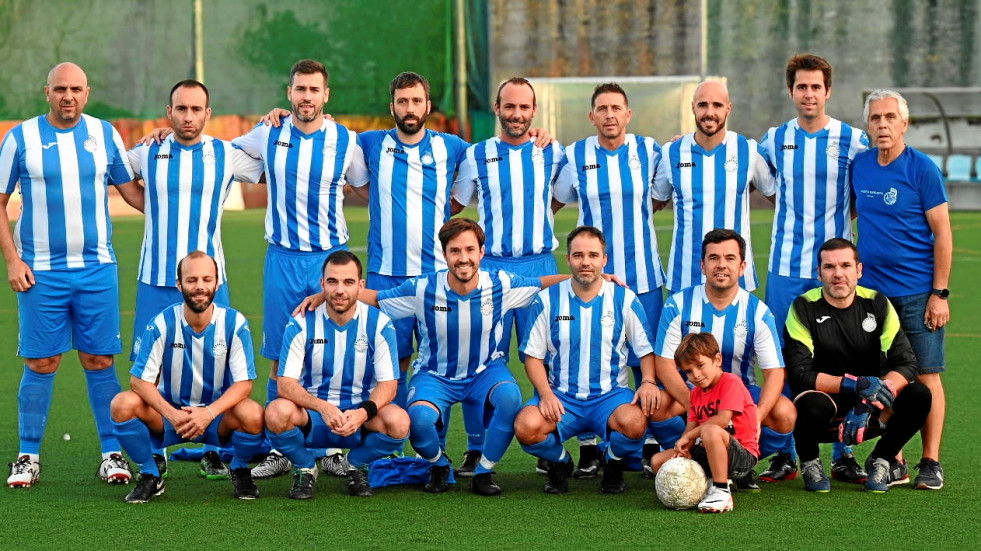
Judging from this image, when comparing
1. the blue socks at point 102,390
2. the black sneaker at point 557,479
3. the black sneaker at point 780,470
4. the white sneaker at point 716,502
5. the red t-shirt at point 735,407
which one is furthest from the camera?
the blue socks at point 102,390

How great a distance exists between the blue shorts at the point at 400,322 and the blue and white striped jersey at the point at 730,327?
113cm

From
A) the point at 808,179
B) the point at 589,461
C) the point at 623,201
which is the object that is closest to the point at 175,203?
the point at 623,201

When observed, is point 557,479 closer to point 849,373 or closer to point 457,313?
point 457,313

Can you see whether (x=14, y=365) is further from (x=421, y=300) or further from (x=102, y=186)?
(x=421, y=300)

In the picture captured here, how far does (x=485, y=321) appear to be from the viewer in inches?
227

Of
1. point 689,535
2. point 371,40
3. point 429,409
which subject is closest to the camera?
point 689,535

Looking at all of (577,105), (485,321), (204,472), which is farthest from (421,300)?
(577,105)

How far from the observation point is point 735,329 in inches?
217

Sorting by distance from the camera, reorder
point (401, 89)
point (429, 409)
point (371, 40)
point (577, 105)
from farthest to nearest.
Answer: point (371, 40), point (577, 105), point (401, 89), point (429, 409)

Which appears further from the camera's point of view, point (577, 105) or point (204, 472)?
point (577, 105)

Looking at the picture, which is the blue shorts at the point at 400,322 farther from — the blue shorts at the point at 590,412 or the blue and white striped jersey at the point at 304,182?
the blue shorts at the point at 590,412

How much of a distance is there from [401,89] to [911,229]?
2253 mm

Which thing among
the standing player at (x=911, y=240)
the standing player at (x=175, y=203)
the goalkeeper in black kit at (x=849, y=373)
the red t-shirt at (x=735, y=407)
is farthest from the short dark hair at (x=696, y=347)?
the standing player at (x=175, y=203)

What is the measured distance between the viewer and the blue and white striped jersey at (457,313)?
18.9 feet
